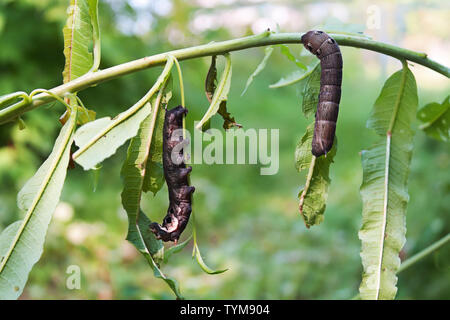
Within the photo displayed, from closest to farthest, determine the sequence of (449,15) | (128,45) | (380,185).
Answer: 1. (380,185)
2. (128,45)
3. (449,15)

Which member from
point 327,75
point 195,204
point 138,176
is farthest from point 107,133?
point 195,204

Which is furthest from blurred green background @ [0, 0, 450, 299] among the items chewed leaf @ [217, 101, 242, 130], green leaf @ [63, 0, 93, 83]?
green leaf @ [63, 0, 93, 83]

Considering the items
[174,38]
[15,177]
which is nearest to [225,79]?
[15,177]

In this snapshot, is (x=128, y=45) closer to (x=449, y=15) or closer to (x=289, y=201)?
(x=289, y=201)

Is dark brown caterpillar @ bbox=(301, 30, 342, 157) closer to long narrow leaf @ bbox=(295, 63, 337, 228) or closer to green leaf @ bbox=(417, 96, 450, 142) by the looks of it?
long narrow leaf @ bbox=(295, 63, 337, 228)

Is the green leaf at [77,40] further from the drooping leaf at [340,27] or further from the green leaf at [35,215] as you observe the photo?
the drooping leaf at [340,27]

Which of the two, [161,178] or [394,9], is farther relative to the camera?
[394,9]
